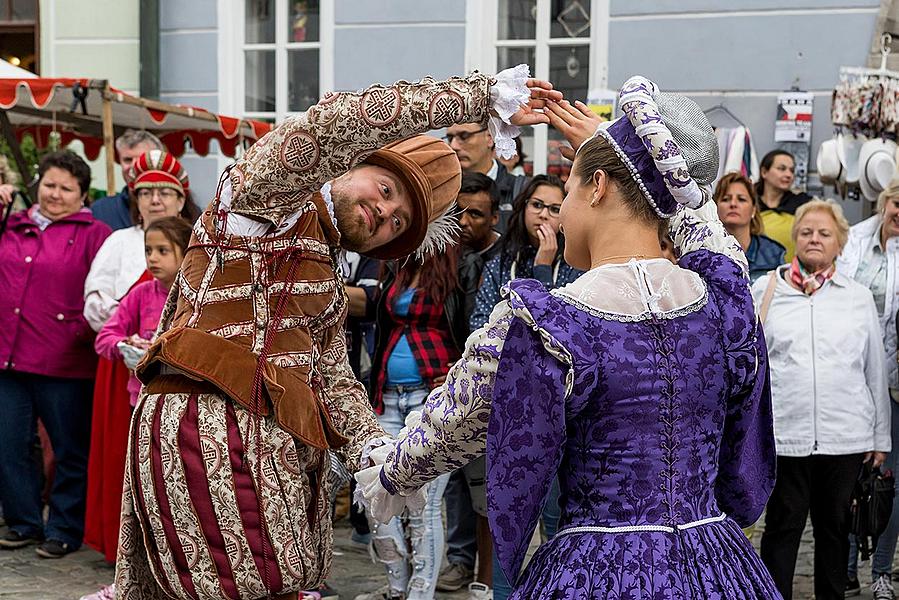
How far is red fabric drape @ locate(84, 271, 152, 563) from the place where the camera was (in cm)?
552

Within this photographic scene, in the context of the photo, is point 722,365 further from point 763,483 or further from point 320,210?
point 320,210

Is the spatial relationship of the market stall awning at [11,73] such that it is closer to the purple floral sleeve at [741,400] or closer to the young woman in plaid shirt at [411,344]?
the young woman in plaid shirt at [411,344]

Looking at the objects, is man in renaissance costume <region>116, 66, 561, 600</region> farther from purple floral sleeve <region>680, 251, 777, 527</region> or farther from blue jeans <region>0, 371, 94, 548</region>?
blue jeans <region>0, 371, 94, 548</region>

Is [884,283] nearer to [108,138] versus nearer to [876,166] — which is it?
[876,166]

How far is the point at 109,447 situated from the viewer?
555 centimetres

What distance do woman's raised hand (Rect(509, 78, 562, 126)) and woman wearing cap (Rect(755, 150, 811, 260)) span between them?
13.6 ft

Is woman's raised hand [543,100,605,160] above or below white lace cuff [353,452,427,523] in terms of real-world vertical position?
above

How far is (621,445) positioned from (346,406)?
3.48 ft

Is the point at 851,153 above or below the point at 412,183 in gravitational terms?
above

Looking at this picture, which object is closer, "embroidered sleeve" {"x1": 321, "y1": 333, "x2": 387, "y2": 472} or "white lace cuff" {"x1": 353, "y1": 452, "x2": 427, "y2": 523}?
"white lace cuff" {"x1": 353, "y1": 452, "x2": 427, "y2": 523}

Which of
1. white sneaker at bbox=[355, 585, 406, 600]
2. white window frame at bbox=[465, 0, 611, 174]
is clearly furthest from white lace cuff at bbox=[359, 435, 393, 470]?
white window frame at bbox=[465, 0, 611, 174]

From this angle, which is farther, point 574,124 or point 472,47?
point 472,47

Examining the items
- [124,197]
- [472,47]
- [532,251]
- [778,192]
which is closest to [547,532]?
[532,251]

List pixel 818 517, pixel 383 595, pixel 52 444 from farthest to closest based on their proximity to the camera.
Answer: pixel 52 444 → pixel 383 595 → pixel 818 517
